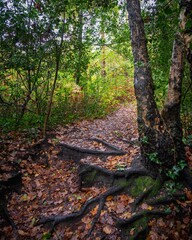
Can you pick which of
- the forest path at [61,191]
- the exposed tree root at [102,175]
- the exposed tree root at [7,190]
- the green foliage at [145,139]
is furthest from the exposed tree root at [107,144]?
the exposed tree root at [7,190]

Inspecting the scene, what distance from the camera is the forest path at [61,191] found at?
3979 mm

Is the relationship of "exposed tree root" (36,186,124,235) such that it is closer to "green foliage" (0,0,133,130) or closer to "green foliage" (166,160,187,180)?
"green foliage" (166,160,187,180)

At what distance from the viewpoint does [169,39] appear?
4766 mm

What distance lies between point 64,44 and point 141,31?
3513mm

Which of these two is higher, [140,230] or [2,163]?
[2,163]

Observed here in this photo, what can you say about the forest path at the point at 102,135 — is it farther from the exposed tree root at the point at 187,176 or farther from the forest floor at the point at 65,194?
the exposed tree root at the point at 187,176

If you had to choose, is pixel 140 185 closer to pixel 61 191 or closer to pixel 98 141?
pixel 61 191

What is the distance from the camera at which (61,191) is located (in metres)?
5.02

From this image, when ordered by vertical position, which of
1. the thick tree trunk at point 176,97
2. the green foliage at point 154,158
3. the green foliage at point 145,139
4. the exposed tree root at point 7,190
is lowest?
the exposed tree root at point 7,190

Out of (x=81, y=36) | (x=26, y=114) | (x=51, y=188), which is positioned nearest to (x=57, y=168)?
(x=51, y=188)

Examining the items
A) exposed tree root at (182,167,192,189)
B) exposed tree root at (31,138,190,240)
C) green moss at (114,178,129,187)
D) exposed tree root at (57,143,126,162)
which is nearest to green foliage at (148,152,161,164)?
exposed tree root at (31,138,190,240)

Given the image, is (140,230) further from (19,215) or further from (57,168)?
(57,168)

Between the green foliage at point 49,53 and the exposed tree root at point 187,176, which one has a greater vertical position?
the green foliage at point 49,53

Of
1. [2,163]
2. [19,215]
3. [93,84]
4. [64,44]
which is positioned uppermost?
[64,44]
